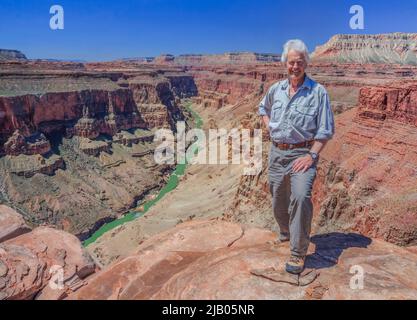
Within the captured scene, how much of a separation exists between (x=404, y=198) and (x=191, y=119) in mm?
87480

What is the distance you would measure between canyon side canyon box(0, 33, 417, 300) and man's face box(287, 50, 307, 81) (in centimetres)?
369

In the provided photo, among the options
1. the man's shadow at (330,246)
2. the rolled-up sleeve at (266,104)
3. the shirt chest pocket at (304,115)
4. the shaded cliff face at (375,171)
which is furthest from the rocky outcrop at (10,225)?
the shaded cliff face at (375,171)

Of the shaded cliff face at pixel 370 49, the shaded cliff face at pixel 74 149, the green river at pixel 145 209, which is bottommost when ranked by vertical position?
the green river at pixel 145 209

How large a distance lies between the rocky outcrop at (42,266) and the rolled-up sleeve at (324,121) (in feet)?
20.5

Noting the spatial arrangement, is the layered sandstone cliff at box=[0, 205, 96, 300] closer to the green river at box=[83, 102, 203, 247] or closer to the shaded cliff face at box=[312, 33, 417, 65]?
the green river at box=[83, 102, 203, 247]

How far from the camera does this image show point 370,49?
534ft

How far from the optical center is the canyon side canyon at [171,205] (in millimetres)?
7281

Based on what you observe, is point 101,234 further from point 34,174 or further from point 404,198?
point 404,198

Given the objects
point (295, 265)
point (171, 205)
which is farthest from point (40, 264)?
point (171, 205)

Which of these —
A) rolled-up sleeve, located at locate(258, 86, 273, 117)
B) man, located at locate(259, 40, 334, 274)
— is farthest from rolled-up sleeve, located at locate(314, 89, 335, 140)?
rolled-up sleeve, located at locate(258, 86, 273, 117)

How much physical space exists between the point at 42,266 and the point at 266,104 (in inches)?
250

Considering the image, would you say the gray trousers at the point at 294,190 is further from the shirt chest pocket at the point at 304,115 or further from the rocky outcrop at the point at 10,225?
the rocky outcrop at the point at 10,225

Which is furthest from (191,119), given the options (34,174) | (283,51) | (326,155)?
(283,51)

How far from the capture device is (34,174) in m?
44.8
